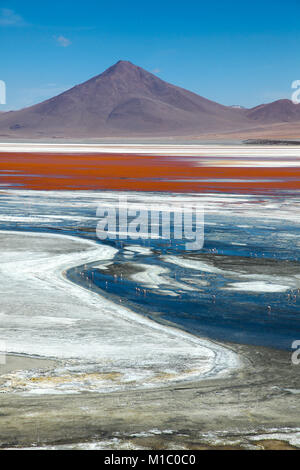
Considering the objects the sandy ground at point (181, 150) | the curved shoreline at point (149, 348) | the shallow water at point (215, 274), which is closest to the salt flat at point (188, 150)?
the sandy ground at point (181, 150)

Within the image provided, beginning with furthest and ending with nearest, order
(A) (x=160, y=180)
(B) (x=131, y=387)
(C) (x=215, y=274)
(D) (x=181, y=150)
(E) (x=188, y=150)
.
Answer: (D) (x=181, y=150) < (E) (x=188, y=150) < (A) (x=160, y=180) < (C) (x=215, y=274) < (B) (x=131, y=387)

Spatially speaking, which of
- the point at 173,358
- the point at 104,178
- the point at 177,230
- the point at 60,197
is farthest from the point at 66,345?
the point at 104,178

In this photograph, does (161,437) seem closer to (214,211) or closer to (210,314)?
(210,314)

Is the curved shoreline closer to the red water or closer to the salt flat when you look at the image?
the red water

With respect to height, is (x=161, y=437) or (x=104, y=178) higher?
(x=104, y=178)

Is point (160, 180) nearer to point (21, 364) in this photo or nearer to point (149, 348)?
point (149, 348)

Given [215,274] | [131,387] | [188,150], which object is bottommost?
[131,387]

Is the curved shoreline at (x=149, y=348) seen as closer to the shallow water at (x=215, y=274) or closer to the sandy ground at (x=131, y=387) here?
the sandy ground at (x=131, y=387)

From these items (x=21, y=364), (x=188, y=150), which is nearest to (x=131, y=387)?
(x=21, y=364)
